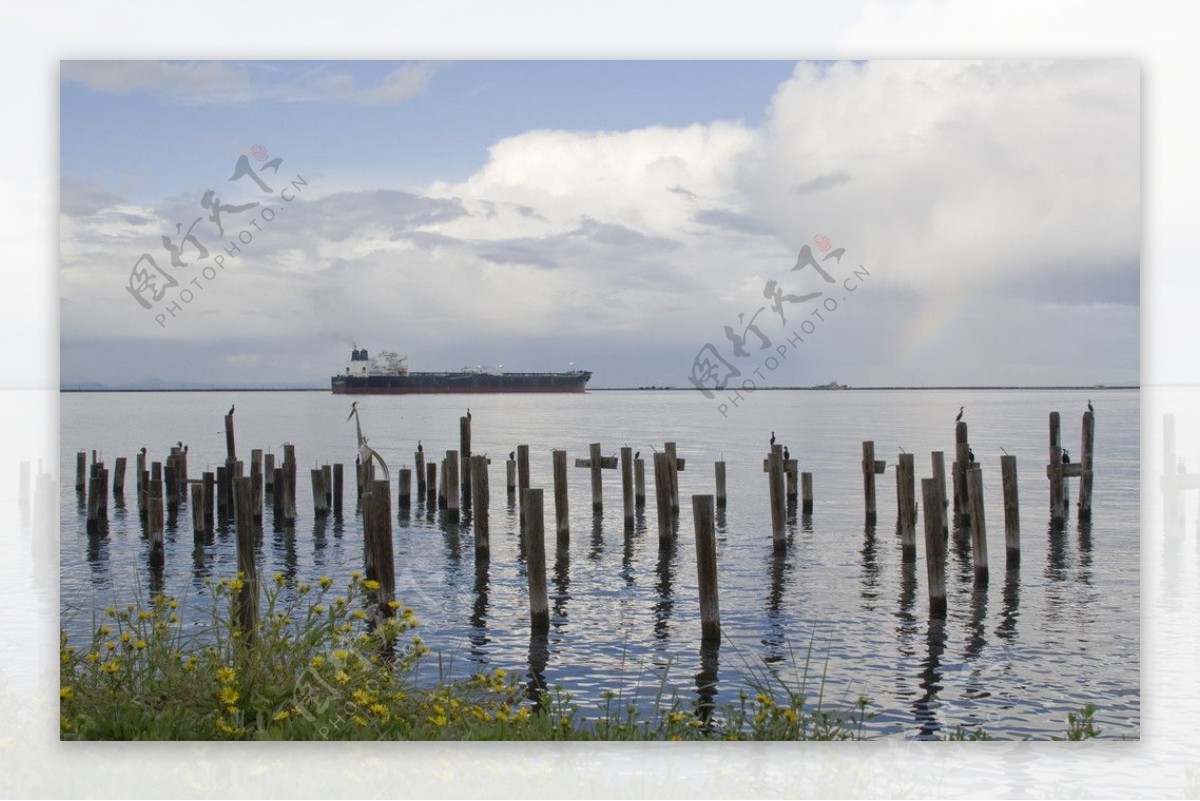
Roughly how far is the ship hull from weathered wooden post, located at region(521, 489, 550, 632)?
58.1m

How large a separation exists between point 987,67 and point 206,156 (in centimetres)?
588

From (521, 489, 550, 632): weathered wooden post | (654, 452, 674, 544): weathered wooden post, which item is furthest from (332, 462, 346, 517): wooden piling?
(521, 489, 550, 632): weathered wooden post

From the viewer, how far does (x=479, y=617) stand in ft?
45.5

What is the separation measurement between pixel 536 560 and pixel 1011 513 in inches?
283

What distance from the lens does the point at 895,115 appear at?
9.36m

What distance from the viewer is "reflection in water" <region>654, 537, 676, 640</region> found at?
13234mm

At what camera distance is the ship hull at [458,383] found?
7300cm

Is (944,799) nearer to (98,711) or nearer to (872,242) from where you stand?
(98,711)

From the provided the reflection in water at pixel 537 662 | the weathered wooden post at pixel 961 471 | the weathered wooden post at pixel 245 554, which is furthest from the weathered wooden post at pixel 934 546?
the weathered wooden post at pixel 245 554

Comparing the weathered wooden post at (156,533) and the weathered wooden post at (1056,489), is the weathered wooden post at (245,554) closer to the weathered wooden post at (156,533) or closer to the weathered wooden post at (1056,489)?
the weathered wooden post at (156,533)

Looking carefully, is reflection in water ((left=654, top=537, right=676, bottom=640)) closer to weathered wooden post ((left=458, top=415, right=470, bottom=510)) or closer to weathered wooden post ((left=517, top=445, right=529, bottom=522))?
weathered wooden post ((left=517, top=445, right=529, bottom=522))

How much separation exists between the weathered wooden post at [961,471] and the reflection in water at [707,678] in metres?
8.62

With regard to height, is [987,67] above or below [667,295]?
above

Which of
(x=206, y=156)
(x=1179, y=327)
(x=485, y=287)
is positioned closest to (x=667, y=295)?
(x=485, y=287)
